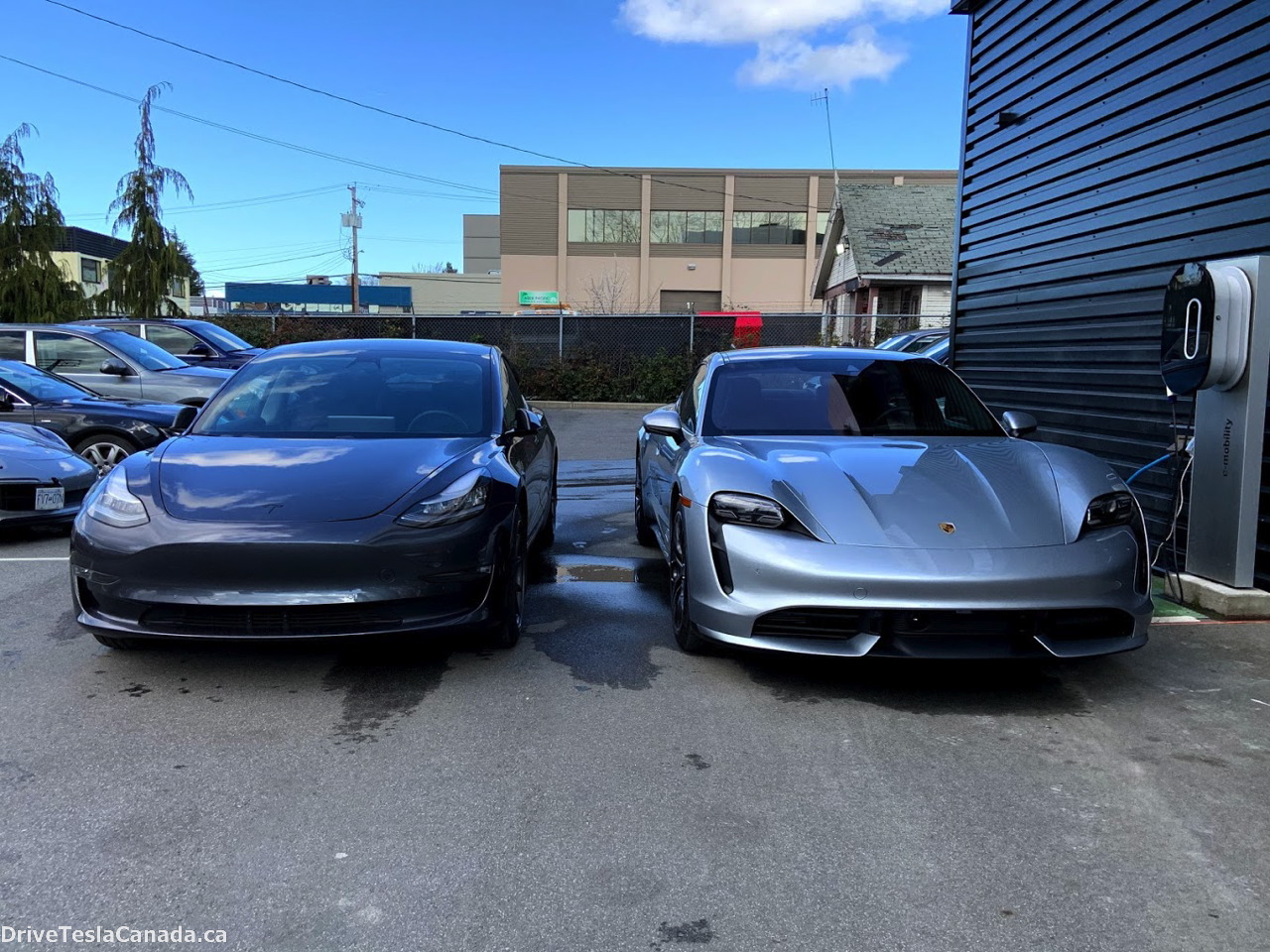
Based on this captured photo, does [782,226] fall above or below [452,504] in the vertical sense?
above

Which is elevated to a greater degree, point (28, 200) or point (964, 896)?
point (28, 200)

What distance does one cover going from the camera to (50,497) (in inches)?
263

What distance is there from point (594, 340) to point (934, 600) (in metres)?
17.0

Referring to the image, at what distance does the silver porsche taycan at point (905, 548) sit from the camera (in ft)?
11.7

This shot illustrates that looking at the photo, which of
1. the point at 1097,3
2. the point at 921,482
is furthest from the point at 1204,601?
the point at 1097,3

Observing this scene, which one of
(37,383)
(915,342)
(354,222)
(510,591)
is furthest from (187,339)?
(354,222)

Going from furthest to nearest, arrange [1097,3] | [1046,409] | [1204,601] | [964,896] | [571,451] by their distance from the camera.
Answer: [571,451] → [1046,409] → [1097,3] → [1204,601] → [964,896]

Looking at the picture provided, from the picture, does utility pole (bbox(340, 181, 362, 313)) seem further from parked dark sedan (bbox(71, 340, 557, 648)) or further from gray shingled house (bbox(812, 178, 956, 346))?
parked dark sedan (bbox(71, 340, 557, 648))

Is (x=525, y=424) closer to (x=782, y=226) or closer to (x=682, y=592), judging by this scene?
(x=682, y=592)

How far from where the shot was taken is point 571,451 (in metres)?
13.5

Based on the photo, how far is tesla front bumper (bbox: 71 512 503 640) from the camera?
3.63 meters

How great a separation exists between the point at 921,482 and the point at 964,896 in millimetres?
1944

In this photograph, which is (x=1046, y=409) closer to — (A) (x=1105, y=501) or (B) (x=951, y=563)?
(A) (x=1105, y=501)

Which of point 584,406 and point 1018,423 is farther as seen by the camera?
point 584,406
